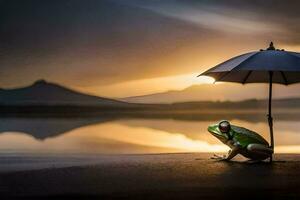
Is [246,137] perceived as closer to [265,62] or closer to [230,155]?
[230,155]

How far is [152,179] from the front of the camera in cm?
701

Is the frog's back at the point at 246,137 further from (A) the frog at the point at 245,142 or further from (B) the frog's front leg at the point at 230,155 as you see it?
(B) the frog's front leg at the point at 230,155

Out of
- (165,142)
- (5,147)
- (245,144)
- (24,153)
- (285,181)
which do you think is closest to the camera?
(285,181)

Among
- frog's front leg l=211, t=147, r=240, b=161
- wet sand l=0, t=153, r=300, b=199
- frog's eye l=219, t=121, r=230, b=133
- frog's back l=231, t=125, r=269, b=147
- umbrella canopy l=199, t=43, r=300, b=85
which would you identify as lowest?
wet sand l=0, t=153, r=300, b=199

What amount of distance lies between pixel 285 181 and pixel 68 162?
3.45 m

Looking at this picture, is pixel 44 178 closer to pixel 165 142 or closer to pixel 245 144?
pixel 245 144

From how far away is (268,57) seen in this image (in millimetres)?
7996

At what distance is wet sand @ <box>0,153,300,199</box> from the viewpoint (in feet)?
20.0

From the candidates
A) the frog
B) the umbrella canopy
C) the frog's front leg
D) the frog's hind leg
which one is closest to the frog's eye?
the frog

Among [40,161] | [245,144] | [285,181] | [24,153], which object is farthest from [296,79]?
[24,153]

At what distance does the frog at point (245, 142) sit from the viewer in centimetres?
833

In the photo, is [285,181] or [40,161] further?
[40,161]

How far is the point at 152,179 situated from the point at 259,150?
201 centimetres

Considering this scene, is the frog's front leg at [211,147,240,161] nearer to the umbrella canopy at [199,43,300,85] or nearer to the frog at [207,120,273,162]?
the frog at [207,120,273,162]
